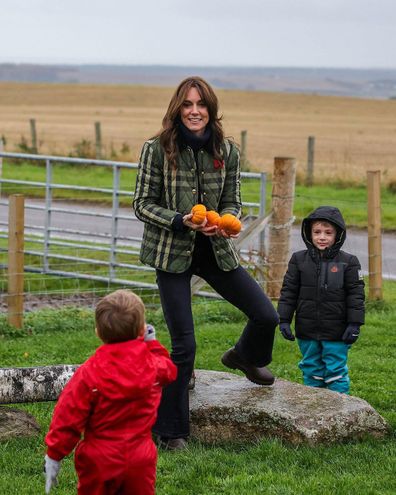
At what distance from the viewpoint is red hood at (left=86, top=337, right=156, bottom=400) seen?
4258 mm

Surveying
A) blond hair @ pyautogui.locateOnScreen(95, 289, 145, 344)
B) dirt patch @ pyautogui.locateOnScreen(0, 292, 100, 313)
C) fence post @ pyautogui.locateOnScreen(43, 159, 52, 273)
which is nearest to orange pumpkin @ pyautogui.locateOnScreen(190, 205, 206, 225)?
blond hair @ pyautogui.locateOnScreen(95, 289, 145, 344)

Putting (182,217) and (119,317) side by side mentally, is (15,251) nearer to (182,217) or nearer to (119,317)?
(182,217)

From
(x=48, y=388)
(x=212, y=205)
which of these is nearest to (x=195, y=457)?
(x=48, y=388)

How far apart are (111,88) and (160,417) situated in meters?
99.2

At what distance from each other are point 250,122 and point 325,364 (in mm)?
54354

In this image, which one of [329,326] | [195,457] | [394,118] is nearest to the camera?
[195,457]

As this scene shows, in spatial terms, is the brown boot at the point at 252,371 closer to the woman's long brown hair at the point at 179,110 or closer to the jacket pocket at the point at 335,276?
the jacket pocket at the point at 335,276

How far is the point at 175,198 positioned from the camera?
6.05 meters

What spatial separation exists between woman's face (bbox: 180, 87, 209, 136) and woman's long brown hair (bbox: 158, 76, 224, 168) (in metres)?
0.02

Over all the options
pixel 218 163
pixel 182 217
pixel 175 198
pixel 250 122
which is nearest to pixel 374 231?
pixel 218 163

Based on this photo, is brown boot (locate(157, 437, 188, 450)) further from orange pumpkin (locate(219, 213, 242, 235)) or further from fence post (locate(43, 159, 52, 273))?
fence post (locate(43, 159, 52, 273))

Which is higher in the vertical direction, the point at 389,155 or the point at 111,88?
the point at 111,88

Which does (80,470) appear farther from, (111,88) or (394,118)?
(111,88)

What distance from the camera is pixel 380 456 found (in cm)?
593
